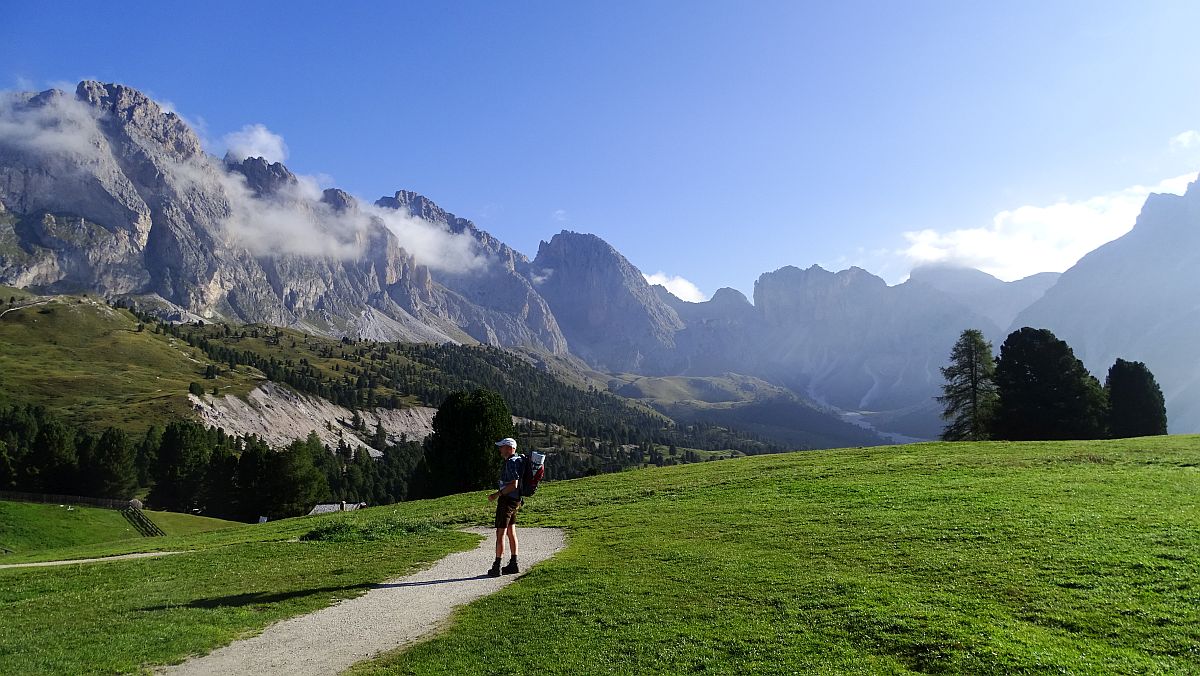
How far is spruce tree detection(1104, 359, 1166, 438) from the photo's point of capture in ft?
262

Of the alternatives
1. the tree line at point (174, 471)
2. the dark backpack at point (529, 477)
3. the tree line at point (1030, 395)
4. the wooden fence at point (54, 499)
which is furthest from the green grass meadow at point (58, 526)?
the tree line at point (1030, 395)

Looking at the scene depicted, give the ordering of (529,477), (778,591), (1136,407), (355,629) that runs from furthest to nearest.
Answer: (1136,407)
(529,477)
(778,591)
(355,629)

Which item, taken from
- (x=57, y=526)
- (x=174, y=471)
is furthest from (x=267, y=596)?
(x=174, y=471)

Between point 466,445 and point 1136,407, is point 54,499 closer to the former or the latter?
point 466,445

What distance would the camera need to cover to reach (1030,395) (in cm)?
7081

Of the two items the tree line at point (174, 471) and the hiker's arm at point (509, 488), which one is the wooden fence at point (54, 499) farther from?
the hiker's arm at point (509, 488)

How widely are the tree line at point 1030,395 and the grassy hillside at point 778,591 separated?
155 feet

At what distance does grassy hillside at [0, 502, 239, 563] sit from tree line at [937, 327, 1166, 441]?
91.4 meters

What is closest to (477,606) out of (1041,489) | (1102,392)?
(1041,489)

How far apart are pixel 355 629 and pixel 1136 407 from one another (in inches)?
3951

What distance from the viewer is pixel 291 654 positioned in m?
11.3

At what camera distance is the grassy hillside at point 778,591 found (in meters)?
9.91

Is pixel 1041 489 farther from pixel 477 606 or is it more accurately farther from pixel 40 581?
pixel 40 581

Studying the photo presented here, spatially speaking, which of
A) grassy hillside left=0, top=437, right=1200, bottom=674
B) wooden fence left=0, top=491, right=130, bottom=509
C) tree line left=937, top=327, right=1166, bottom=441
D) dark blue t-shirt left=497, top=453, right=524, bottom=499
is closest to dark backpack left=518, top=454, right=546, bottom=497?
dark blue t-shirt left=497, top=453, right=524, bottom=499
